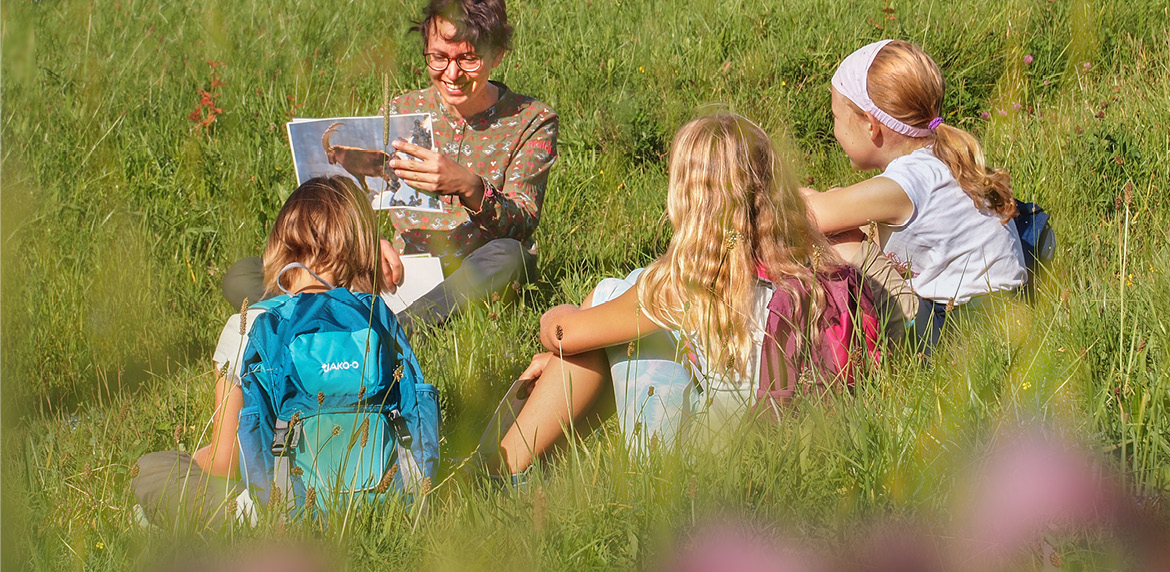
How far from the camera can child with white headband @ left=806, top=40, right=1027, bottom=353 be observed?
2678 mm

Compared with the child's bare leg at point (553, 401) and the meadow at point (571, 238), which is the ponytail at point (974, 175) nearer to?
the meadow at point (571, 238)

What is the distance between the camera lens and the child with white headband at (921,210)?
2.68 metres

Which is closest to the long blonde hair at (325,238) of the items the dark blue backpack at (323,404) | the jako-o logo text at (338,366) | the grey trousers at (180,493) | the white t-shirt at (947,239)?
the dark blue backpack at (323,404)

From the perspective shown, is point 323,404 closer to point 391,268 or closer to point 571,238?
point 391,268

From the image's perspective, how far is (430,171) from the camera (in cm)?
294

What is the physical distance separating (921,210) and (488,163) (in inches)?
64.0

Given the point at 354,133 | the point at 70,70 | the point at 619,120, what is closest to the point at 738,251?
the point at 354,133

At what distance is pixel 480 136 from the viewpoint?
368cm

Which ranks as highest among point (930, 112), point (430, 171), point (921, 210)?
point (930, 112)

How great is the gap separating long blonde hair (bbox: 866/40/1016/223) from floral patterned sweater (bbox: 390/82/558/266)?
1.28 m

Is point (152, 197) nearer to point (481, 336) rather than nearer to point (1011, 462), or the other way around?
point (481, 336)

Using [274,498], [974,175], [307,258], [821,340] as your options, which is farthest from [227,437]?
[974,175]

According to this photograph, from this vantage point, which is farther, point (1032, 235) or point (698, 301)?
point (1032, 235)

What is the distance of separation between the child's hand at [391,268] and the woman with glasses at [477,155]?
0.37ft
